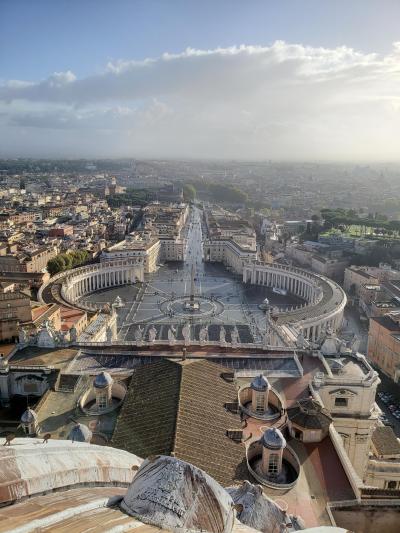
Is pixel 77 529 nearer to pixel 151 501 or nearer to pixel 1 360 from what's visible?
Answer: pixel 151 501


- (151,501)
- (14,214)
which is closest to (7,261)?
(14,214)

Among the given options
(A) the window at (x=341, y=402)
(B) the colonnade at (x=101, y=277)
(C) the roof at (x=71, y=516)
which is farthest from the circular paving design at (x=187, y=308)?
(C) the roof at (x=71, y=516)

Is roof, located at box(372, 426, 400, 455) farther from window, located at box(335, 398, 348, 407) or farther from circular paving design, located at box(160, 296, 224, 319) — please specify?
circular paving design, located at box(160, 296, 224, 319)

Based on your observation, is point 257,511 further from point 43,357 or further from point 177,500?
point 43,357

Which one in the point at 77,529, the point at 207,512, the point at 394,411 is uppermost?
the point at 77,529

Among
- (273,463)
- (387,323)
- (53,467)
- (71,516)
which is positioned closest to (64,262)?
(387,323)

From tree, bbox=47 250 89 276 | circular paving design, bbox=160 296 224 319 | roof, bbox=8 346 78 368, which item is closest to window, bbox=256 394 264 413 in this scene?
roof, bbox=8 346 78 368

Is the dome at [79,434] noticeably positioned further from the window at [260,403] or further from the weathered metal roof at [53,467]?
the weathered metal roof at [53,467]
